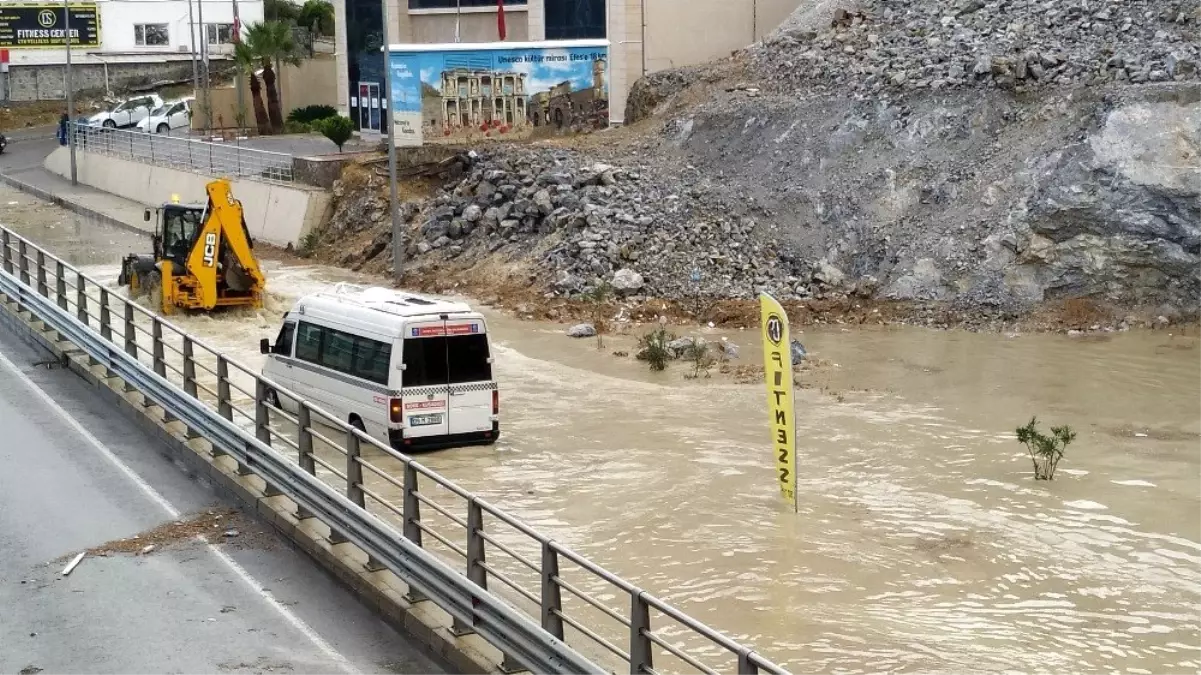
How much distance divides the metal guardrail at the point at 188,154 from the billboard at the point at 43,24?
19.4 m

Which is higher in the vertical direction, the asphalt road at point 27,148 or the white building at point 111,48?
the white building at point 111,48

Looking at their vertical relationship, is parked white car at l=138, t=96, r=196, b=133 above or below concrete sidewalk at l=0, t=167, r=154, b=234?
above

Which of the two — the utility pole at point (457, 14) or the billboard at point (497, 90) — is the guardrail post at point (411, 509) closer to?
the billboard at point (497, 90)

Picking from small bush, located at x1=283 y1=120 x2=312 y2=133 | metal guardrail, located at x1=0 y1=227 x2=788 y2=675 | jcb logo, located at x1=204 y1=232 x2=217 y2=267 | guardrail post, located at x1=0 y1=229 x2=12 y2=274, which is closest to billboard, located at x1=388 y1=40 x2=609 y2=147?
jcb logo, located at x1=204 y1=232 x2=217 y2=267

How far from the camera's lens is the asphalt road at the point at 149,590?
1058 cm

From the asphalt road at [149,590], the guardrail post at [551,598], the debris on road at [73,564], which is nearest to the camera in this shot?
the guardrail post at [551,598]

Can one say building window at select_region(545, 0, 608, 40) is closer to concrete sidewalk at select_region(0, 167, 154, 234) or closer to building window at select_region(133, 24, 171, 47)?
concrete sidewalk at select_region(0, 167, 154, 234)

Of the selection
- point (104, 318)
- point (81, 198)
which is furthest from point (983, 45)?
point (81, 198)

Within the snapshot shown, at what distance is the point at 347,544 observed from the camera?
1251 centimetres

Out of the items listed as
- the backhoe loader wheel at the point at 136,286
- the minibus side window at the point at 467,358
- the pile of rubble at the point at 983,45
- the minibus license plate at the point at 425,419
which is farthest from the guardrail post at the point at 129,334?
the pile of rubble at the point at 983,45

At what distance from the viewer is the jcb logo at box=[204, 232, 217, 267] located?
27.9 meters

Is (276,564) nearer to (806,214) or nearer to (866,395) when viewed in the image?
(866,395)

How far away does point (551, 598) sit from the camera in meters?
9.68

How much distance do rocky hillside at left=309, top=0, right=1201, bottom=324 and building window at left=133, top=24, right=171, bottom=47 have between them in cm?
3998
